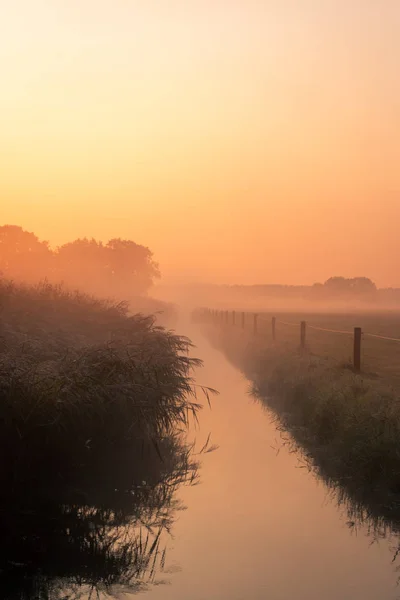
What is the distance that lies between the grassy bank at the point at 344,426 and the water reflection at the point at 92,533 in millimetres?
2469

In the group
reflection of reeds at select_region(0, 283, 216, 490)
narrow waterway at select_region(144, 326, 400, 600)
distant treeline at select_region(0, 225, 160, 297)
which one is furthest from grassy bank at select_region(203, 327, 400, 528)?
distant treeline at select_region(0, 225, 160, 297)

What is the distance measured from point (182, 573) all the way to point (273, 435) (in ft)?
22.5

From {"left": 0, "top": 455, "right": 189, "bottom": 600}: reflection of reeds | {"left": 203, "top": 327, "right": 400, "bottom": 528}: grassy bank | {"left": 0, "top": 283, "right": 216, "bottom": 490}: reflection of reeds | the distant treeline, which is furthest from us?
the distant treeline

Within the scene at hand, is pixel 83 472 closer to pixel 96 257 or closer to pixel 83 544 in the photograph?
pixel 83 544

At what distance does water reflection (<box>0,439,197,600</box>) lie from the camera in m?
5.68

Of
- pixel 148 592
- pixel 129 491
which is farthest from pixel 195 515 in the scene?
pixel 148 592

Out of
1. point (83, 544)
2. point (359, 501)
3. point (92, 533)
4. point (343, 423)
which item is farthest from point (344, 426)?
point (83, 544)

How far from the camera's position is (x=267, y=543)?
684cm

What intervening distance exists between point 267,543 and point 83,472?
130 inches

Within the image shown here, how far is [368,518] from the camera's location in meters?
7.72

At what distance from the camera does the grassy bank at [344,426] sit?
867 cm

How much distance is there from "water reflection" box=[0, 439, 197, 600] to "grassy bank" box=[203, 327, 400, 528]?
8.10ft

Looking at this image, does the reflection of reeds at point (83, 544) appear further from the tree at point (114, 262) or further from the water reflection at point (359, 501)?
the tree at point (114, 262)

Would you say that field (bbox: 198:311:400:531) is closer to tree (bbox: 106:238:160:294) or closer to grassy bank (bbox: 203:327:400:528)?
grassy bank (bbox: 203:327:400:528)
